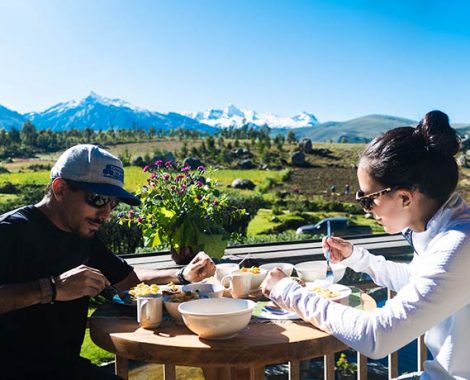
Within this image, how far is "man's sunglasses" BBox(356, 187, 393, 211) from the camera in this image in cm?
134

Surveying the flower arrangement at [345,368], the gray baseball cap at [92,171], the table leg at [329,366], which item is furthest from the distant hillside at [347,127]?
the gray baseball cap at [92,171]

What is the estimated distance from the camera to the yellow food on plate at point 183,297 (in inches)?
61.9

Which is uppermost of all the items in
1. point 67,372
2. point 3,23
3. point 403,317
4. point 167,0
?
point 3,23

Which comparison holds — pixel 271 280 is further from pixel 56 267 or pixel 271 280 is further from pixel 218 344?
pixel 56 267

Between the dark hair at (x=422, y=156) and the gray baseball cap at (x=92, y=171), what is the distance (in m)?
0.80

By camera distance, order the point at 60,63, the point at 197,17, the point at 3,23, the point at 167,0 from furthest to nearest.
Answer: the point at 60,63, the point at 3,23, the point at 197,17, the point at 167,0

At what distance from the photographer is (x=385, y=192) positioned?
1.34 metres

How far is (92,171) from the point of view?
63.6 inches

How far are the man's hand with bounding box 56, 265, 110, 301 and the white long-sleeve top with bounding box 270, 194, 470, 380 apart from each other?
49cm

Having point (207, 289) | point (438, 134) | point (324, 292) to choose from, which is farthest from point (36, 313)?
point (438, 134)

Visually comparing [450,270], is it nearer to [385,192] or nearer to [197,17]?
[385,192]

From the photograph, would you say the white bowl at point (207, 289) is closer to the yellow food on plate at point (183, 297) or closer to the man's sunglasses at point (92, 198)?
the yellow food on plate at point (183, 297)

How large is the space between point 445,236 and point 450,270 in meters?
0.09

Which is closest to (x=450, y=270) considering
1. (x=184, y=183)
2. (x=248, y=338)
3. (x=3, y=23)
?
(x=248, y=338)
